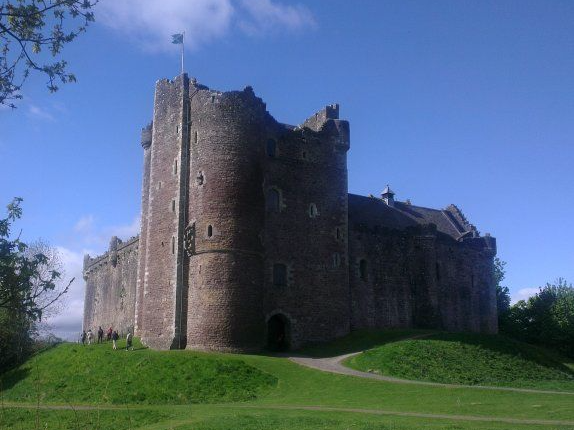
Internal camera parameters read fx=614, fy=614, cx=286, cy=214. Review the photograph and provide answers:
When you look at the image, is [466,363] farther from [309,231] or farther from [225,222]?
[225,222]

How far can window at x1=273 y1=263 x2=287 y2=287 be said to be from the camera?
39.6 meters

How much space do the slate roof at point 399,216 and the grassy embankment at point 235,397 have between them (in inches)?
536

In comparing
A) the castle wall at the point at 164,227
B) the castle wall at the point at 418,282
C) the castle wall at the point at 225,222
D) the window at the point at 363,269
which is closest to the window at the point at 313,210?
the castle wall at the point at 225,222

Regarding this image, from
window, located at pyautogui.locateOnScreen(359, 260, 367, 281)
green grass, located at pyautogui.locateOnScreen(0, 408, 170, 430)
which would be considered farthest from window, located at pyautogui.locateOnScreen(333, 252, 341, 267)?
green grass, located at pyautogui.locateOnScreen(0, 408, 170, 430)

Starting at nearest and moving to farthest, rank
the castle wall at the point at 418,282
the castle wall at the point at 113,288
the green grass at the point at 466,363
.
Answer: the green grass at the point at 466,363, the castle wall at the point at 418,282, the castle wall at the point at 113,288

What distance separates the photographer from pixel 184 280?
124 ft

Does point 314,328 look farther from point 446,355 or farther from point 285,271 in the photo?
point 446,355

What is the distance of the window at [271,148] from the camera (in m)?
41.6

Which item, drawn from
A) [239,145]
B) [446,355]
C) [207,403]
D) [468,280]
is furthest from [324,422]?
[468,280]

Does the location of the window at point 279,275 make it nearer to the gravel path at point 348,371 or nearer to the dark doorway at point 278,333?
the dark doorway at point 278,333

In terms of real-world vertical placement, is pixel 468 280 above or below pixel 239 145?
below

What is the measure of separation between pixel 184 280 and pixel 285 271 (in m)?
6.69

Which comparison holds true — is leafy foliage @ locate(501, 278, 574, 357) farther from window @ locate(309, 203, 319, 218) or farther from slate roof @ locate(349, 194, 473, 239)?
window @ locate(309, 203, 319, 218)

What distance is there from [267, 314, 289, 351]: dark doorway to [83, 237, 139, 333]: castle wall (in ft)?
37.0
